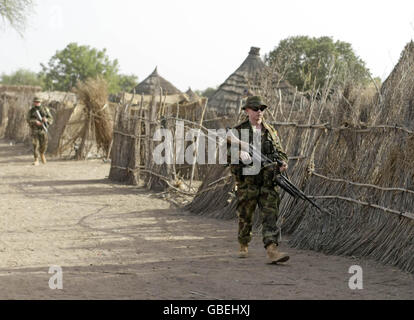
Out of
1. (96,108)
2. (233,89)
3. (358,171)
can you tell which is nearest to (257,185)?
(358,171)

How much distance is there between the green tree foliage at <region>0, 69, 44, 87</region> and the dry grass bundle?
55.9 m

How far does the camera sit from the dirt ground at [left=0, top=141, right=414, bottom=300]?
4.10m

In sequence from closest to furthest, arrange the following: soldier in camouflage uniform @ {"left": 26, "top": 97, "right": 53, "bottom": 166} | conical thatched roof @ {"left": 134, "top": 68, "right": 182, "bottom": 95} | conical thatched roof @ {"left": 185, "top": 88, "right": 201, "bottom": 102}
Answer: soldier in camouflage uniform @ {"left": 26, "top": 97, "right": 53, "bottom": 166} < conical thatched roof @ {"left": 185, "top": 88, "right": 201, "bottom": 102} < conical thatched roof @ {"left": 134, "top": 68, "right": 182, "bottom": 95}

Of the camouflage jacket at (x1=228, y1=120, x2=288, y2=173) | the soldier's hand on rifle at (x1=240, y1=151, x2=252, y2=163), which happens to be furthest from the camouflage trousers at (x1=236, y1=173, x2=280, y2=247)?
the soldier's hand on rifle at (x1=240, y1=151, x2=252, y2=163)

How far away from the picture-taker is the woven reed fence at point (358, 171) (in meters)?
5.07

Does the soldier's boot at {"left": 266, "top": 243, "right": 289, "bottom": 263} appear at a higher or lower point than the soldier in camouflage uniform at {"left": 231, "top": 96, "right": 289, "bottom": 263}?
lower

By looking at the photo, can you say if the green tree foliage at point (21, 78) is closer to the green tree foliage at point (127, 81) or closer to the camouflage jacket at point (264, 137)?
the green tree foliage at point (127, 81)

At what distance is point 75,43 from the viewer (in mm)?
56469

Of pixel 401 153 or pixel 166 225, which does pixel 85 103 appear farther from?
pixel 401 153

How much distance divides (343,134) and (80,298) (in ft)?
11.1

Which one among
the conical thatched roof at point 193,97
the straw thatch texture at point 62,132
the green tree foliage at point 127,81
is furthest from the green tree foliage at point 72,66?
the straw thatch texture at point 62,132

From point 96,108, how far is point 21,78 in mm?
60720

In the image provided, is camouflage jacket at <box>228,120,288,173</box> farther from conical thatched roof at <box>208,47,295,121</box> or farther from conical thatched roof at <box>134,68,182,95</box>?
conical thatched roof at <box>134,68,182,95</box>
